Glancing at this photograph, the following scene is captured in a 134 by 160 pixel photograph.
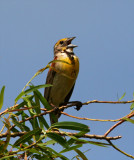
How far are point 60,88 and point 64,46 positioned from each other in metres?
1.20

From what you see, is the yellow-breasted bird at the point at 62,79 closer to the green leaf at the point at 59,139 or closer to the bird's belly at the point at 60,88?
the bird's belly at the point at 60,88

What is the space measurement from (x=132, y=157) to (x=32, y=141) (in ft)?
2.36

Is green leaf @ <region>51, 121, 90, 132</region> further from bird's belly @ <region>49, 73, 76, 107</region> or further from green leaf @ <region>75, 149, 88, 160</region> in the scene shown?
bird's belly @ <region>49, 73, 76, 107</region>

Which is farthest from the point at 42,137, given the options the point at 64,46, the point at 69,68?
the point at 64,46

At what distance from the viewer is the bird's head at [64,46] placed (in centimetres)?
622

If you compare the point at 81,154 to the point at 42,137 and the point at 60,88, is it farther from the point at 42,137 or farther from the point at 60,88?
the point at 60,88

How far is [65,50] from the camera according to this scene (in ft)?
20.6

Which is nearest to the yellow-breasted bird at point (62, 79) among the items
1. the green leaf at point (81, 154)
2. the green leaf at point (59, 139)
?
the green leaf at point (81, 154)

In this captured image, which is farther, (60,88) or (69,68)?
(60,88)

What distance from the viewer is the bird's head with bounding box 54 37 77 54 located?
622cm

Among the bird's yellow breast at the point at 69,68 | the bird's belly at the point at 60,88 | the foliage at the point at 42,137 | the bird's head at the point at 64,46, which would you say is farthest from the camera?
the bird's head at the point at 64,46

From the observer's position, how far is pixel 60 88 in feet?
18.7

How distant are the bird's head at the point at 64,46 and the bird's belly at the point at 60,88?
2.42 feet

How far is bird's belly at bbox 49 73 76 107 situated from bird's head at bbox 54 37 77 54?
2.42 feet
